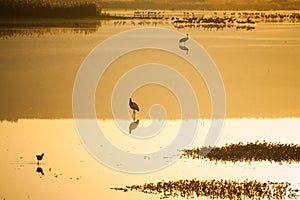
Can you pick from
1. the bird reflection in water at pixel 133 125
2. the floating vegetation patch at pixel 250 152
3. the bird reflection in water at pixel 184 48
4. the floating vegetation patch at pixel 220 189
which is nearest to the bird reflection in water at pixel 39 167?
the floating vegetation patch at pixel 220 189

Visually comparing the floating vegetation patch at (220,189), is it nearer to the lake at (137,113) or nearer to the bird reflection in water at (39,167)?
the lake at (137,113)

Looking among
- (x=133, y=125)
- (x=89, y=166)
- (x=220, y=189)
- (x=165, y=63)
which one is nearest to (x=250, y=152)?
(x=220, y=189)

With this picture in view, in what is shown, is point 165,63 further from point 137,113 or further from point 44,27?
point 44,27

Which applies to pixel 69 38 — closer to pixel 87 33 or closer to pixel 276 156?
pixel 87 33

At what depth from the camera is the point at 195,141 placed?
2080 centimetres

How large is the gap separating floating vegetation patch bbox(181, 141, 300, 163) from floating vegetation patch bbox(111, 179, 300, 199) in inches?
81.6

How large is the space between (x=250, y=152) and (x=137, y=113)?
22.5ft

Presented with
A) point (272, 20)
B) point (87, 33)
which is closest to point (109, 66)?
point (87, 33)

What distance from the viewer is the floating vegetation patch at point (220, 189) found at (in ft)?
51.3

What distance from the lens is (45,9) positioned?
2672 inches

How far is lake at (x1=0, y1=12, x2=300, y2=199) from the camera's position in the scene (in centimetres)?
1752

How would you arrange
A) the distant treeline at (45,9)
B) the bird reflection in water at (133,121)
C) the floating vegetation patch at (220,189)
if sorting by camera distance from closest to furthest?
the floating vegetation patch at (220,189) < the bird reflection in water at (133,121) < the distant treeline at (45,9)

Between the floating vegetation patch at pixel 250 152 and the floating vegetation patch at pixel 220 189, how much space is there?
6.80 ft

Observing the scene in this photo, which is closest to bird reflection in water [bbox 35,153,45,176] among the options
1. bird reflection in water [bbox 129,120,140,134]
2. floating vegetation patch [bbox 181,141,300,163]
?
floating vegetation patch [bbox 181,141,300,163]
